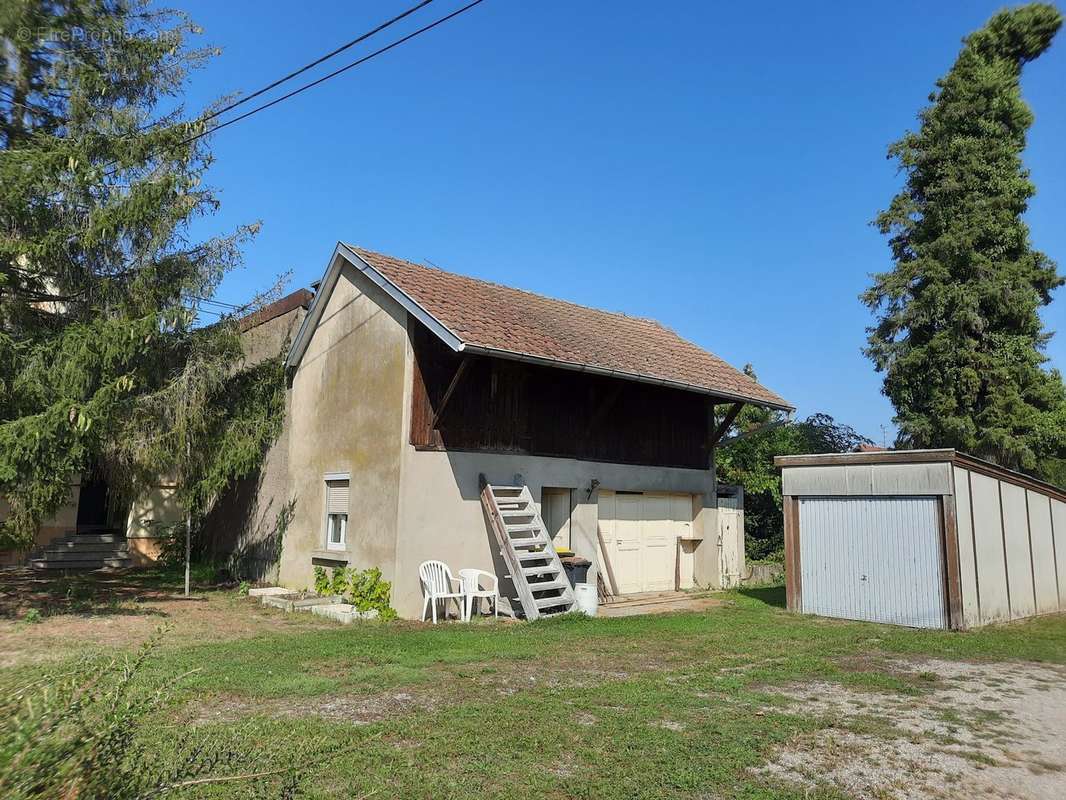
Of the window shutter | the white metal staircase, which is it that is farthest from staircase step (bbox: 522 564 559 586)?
the window shutter

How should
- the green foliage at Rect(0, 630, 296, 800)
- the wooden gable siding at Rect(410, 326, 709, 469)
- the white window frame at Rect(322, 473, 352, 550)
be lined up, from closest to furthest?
1. the green foliage at Rect(0, 630, 296, 800)
2. the wooden gable siding at Rect(410, 326, 709, 469)
3. the white window frame at Rect(322, 473, 352, 550)

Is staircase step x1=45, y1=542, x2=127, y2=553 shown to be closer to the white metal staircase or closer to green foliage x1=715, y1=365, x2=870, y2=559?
the white metal staircase

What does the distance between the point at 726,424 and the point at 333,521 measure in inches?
345

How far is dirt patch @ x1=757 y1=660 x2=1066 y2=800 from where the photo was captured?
15.5 ft

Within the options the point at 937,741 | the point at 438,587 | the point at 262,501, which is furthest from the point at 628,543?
the point at 937,741

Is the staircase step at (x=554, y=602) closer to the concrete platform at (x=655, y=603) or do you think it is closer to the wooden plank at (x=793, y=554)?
the concrete platform at (x=655, y=603)

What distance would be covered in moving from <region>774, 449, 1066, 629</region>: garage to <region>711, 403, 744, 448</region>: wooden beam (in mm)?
3219

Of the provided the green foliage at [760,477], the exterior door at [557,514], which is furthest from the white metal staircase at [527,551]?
the green foliage at [760,477]

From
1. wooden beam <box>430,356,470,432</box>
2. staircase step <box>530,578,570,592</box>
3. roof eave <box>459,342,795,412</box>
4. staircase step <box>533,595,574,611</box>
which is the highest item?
roof eave <box>459,342,795,412</box>

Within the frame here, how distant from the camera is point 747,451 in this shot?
2145 centimetres

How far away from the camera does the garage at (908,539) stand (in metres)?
10.9

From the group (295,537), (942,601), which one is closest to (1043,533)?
(942,601)

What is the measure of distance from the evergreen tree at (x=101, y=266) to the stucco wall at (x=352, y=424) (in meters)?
1.29

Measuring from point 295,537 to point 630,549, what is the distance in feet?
22.3
